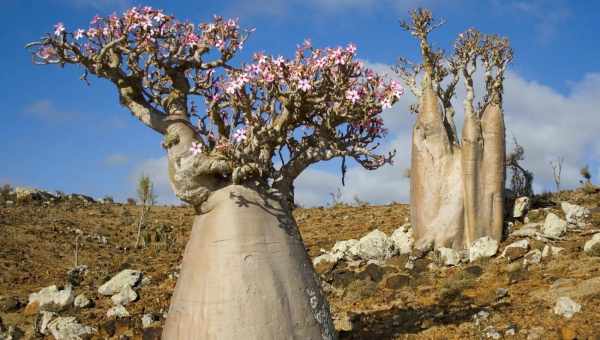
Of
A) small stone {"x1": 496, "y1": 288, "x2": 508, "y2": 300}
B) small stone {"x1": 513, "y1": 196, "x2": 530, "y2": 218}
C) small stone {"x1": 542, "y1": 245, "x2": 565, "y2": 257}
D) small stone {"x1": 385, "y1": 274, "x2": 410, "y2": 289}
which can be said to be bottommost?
small stone {"x1": 496, "y1": 288, "x2": 508, "y2": 300}

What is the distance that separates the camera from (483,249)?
956 cm

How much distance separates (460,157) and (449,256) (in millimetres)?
1705

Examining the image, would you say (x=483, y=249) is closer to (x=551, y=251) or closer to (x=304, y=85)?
(x=551, y=251)

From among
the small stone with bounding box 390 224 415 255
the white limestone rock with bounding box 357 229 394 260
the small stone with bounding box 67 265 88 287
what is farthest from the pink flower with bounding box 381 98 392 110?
the small stone with bounding box 67 265 88 287

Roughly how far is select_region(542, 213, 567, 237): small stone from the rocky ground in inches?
0.6

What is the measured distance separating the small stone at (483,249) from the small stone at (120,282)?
16.3ft

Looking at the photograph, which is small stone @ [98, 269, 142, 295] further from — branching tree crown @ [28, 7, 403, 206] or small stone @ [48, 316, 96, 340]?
branching tree crown @ [28, 7, 403, 206]

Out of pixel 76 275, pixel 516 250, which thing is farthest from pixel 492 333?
pixel 76 275

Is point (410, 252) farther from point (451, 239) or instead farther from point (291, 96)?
point (291, 96)

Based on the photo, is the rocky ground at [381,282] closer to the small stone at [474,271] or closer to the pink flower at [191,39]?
the small stone at [474,271]

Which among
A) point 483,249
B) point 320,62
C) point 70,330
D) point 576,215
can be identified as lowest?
point 70,330

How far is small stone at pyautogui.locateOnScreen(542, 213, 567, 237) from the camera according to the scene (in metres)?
9.62

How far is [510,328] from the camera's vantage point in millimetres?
5867

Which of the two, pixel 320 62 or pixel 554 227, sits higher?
pixel 320 62
